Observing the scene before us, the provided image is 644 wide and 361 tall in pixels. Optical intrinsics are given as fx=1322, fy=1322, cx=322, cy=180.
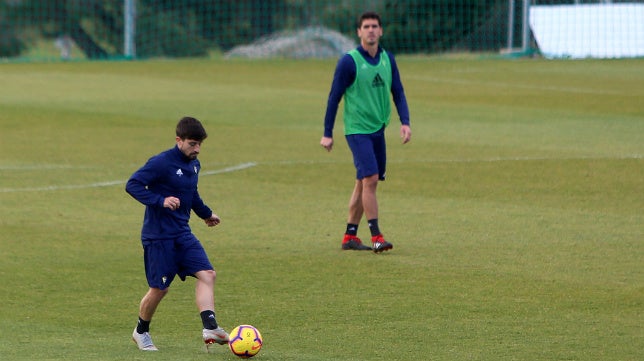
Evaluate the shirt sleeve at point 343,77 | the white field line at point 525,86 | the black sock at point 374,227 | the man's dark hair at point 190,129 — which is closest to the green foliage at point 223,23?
the white field line at point 525,86

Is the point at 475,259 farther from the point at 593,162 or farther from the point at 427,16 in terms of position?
the point at 427,16

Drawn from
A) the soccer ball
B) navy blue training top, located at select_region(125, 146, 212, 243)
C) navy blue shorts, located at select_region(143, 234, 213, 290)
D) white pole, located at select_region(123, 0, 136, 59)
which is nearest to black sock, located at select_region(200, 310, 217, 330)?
the soccer ball

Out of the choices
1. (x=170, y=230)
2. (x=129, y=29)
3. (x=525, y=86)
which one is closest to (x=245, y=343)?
(x=170, y=230)

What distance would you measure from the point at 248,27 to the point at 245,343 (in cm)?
2872

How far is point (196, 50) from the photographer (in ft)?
118

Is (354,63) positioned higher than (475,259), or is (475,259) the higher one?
(354,63)

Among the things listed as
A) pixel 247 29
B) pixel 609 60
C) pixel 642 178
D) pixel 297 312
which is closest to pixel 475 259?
pixel 297 312

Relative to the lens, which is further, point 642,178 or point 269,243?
point 642,178

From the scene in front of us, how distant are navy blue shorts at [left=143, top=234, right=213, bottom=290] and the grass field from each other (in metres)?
0.49

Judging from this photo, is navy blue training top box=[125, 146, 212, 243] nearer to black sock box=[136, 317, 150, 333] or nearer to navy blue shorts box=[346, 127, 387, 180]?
black sock box=[136, 317, 150, 333]

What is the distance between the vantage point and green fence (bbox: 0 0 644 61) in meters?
34.2

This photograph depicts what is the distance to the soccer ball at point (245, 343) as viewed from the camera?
8.22 meters

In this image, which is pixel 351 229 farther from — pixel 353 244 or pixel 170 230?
pixel 170 230

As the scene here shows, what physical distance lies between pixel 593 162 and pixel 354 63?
22.9 feet
